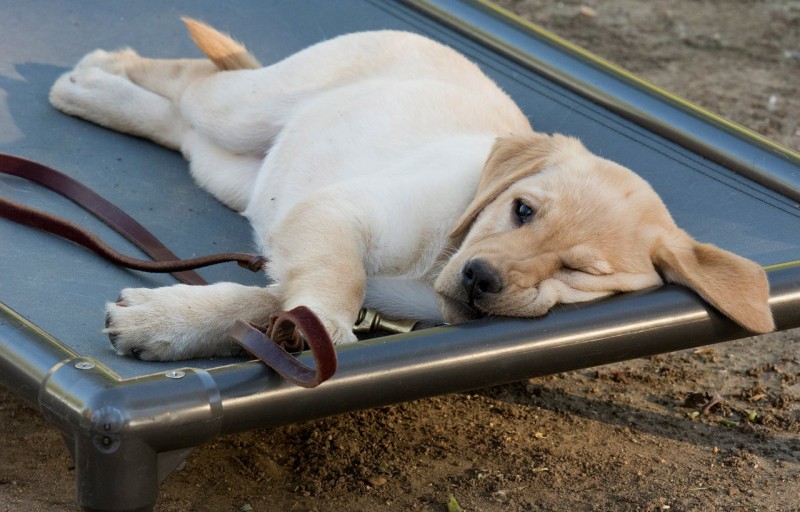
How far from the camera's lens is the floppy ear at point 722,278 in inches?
111

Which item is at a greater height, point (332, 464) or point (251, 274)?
point (251, 274)

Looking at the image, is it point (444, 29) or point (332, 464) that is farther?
point (444, 29)

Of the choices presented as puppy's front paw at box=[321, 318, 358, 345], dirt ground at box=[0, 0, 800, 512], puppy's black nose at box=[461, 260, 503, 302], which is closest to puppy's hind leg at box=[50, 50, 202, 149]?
dirt ground at box=[0, 0, 800, 512]

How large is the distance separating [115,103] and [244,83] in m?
0.51

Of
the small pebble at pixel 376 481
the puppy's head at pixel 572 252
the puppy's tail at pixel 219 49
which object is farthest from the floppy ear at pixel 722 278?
the puppy's tail at pixel 219 49

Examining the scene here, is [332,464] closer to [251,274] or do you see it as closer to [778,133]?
[251,274]

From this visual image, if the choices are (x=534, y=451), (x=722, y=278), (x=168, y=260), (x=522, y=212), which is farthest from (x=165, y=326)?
→ (x=722, y=278)

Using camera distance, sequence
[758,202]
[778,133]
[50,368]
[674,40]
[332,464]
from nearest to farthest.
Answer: [50,368] → [332,464] → [758,202] → [778,133] → [674,40]

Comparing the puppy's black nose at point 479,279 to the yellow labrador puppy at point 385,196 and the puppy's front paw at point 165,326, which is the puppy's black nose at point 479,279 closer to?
the yellow labrador puppy at point 385,196

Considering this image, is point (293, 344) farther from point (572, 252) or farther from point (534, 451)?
point (534, 451)

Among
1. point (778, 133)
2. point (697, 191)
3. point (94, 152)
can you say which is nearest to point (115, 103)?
point (94, 152)

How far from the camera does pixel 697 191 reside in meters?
3.83

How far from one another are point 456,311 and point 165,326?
738 millimetres

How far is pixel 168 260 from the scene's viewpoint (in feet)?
Result: 10.4
